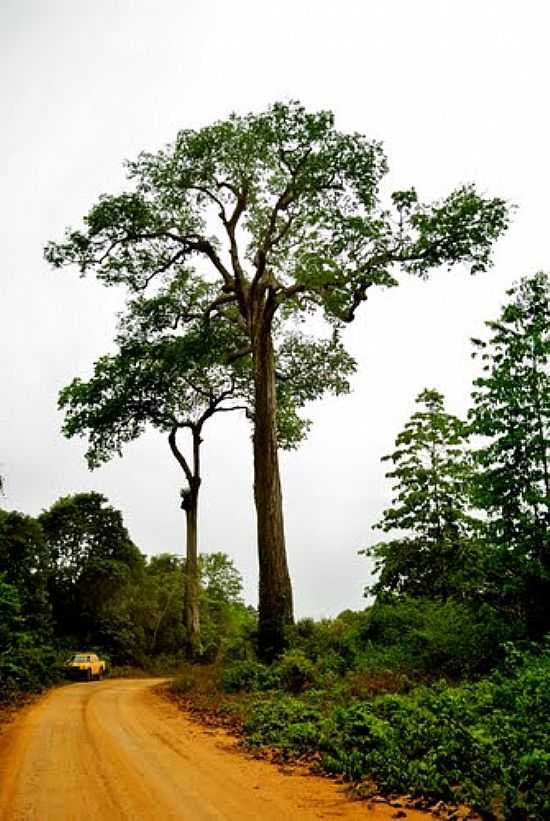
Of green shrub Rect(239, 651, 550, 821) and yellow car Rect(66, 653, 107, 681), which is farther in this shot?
yellow car Rect(66, 653, 107, 681)

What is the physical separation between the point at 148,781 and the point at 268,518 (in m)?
9.80

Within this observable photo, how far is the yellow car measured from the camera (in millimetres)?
26969

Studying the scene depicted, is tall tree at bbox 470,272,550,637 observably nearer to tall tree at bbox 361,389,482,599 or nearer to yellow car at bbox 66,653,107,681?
tall tree at bbox 361,389,482,599

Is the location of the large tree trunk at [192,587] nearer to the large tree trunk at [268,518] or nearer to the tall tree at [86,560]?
the tall tree at [86,560]

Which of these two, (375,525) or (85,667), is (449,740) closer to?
(375,525)

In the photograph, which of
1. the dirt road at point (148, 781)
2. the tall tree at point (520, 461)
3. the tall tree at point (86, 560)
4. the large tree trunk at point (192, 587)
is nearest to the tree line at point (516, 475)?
the tall tree at point (520, 461)

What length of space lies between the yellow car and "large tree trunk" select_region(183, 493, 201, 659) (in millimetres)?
3868

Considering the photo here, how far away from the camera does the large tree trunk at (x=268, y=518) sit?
50.7 ft

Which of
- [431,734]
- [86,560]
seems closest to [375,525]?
[431,734]

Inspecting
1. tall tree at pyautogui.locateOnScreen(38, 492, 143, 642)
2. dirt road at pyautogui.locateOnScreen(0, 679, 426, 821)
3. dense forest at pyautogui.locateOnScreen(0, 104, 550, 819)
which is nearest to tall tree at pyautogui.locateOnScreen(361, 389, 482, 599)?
dense forest at pyautogui.locateOnScreen(0, 104, 550, 819)

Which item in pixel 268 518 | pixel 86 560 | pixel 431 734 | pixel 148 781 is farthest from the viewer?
pixel 86 560

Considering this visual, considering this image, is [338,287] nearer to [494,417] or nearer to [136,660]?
[494,417]

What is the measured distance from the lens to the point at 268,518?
16281mm

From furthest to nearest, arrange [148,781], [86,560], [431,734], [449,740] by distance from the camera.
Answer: [86,560] < [431,734] < [148,781] < [449,740]
